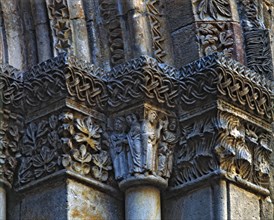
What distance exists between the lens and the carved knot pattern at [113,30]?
7.89 meters

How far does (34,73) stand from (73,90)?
0.75 feet

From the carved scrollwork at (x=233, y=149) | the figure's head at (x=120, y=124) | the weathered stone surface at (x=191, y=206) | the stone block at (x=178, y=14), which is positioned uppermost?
the stone block at (x=178, y=14)

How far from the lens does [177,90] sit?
770 centimetres

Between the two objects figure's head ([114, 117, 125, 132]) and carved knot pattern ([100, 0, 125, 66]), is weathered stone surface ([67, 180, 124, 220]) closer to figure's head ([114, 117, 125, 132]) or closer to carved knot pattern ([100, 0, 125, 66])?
figure's head ([114, 117, 125, 132])

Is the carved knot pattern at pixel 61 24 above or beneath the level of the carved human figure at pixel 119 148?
above

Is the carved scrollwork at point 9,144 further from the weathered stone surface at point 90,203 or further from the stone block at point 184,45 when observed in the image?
the stone block at point 184,45

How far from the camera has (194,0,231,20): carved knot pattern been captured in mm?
8008

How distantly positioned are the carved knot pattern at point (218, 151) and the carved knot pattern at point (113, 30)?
53cm

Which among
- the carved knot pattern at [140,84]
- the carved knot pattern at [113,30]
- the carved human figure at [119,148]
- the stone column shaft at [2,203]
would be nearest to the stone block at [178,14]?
the carved knot pattern at [113,30]

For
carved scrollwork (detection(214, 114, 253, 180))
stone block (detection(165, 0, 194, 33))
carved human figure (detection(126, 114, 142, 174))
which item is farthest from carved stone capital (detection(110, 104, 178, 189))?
stone block (detection(165, 0, 194, 33))

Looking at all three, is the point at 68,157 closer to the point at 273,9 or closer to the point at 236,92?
the point at 236,92

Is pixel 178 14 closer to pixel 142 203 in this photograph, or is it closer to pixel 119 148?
pixel 119 148

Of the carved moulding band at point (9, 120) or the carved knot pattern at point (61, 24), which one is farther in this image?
the carved knot pattern at point (61, 24)

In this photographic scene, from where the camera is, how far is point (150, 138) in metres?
7.57
